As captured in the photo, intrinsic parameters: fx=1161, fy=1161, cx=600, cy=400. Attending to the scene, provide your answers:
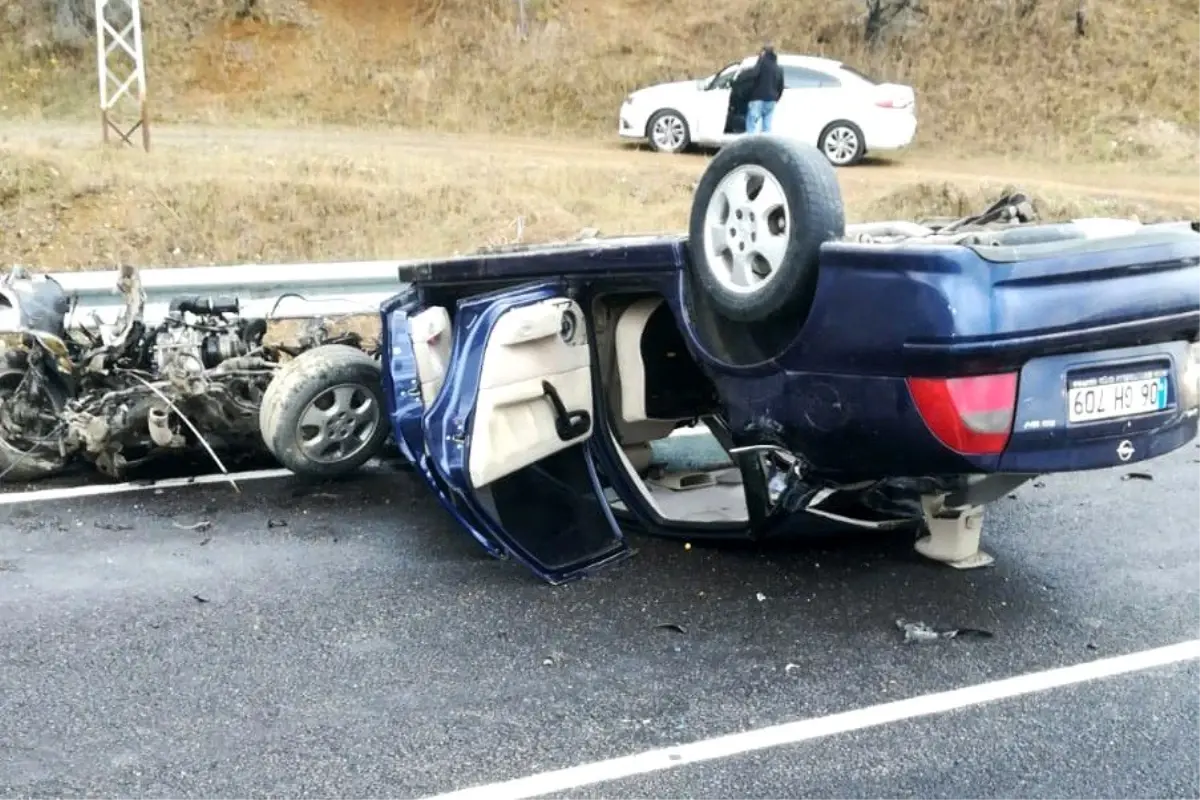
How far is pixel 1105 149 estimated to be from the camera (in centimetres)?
1878

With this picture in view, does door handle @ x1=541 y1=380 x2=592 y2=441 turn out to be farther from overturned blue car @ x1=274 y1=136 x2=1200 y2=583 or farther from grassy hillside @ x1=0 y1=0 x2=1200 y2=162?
grassy hillside @ x1=0 y1=0 x2=1200 y2=162

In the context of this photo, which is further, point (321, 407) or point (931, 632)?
point (321, 407)

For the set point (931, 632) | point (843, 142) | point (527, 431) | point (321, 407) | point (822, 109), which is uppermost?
point (822, 109)

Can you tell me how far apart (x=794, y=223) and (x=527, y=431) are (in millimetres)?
1267

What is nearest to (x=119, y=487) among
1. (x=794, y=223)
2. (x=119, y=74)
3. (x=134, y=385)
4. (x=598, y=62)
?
(x=134, y=385)

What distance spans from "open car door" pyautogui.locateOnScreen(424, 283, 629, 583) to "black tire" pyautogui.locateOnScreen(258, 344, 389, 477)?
1.10 meters

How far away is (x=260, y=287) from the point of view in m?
7.45

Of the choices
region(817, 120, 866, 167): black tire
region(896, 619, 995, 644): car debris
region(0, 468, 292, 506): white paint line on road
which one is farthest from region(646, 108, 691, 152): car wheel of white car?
region(896, 619, 995, 644): car debris

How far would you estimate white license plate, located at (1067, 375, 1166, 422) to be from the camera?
3.41 meters

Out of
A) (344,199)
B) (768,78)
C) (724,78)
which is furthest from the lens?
(724,78)

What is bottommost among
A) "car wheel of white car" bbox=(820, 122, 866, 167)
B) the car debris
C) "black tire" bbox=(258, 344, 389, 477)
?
the car debris

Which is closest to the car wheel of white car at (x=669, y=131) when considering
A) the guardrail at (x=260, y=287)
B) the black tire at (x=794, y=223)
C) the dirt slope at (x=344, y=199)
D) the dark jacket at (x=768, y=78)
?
the dirt slope at (x=344, y=199)

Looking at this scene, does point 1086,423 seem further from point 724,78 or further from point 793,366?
point 724,78

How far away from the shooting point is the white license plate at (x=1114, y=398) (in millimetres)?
3406
